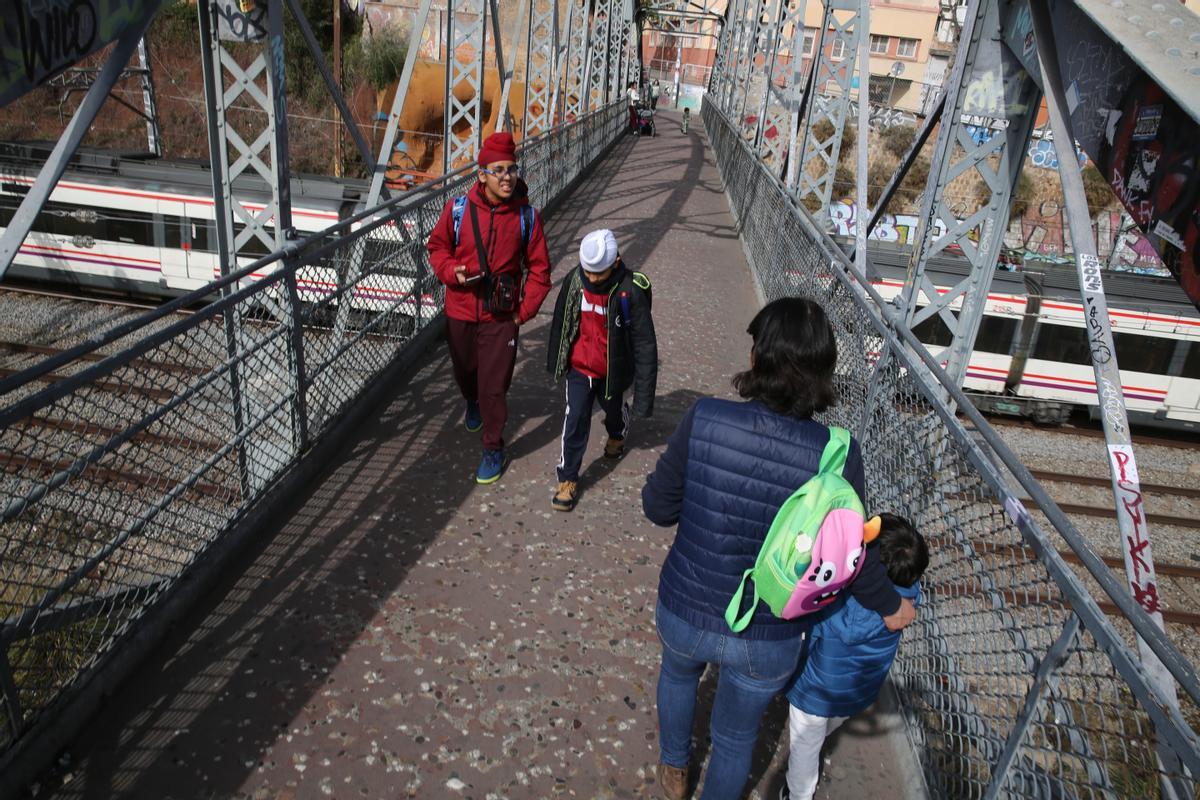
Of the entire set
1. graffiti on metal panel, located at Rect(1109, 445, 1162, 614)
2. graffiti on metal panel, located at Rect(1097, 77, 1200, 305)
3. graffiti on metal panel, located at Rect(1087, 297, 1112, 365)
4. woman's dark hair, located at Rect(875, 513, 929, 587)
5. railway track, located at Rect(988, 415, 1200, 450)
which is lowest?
railway track, located at Rect(988, 415, 1200, 450)

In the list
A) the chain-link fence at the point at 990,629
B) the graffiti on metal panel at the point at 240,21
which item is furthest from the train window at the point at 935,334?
the graffiti on metal panel at the point at 240,21

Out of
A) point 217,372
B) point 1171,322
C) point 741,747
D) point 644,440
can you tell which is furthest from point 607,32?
point 741,747

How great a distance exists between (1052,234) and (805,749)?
121ft

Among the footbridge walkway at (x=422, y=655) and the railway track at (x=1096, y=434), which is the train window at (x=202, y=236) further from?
the railway track at (x=1096, y=434)

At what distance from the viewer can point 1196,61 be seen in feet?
7.45

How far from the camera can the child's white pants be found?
101 inches

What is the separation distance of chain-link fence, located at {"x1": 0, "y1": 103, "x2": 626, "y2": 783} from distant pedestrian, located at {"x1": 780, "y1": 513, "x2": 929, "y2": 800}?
2.46 metres

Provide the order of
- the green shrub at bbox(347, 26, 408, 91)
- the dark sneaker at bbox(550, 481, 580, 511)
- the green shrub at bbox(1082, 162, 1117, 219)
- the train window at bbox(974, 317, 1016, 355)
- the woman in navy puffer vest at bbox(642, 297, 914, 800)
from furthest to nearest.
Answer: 1. the green shrub at bbox(1082, 162, 1117, 219)
2. the green shrub at bbox(347, 26, 408, 91)
3. the train window at bbox(974, 317, 1016, 355)
4. the dark sneaker at bbox(550, 481, 580, 511)
5. the woman in navy puffer vest at bbox(642, 297, 914, 800)

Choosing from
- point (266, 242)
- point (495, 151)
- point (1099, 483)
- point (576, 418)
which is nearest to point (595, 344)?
point (576, 418)

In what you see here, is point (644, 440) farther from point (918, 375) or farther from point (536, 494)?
point (918, 375)

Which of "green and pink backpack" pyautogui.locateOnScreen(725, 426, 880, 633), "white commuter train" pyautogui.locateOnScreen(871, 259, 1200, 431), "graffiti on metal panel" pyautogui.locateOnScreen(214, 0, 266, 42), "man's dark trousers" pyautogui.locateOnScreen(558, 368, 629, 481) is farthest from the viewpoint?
"white commuter train" pyautogui.locateOnScreen(871, 259, 1200, 431)

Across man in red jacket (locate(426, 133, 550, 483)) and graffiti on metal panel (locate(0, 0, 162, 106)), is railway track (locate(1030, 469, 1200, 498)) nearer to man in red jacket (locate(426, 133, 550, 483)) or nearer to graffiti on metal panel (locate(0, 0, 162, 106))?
man in red jacket (locate(426, 133, 550, 483))

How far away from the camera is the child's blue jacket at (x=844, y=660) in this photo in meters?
2.45

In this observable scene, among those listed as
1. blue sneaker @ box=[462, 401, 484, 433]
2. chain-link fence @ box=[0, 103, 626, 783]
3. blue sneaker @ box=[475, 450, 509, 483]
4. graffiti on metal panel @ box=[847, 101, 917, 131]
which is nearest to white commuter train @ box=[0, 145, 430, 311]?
chain-link fence @ box=[0, 103, 626, 783]
